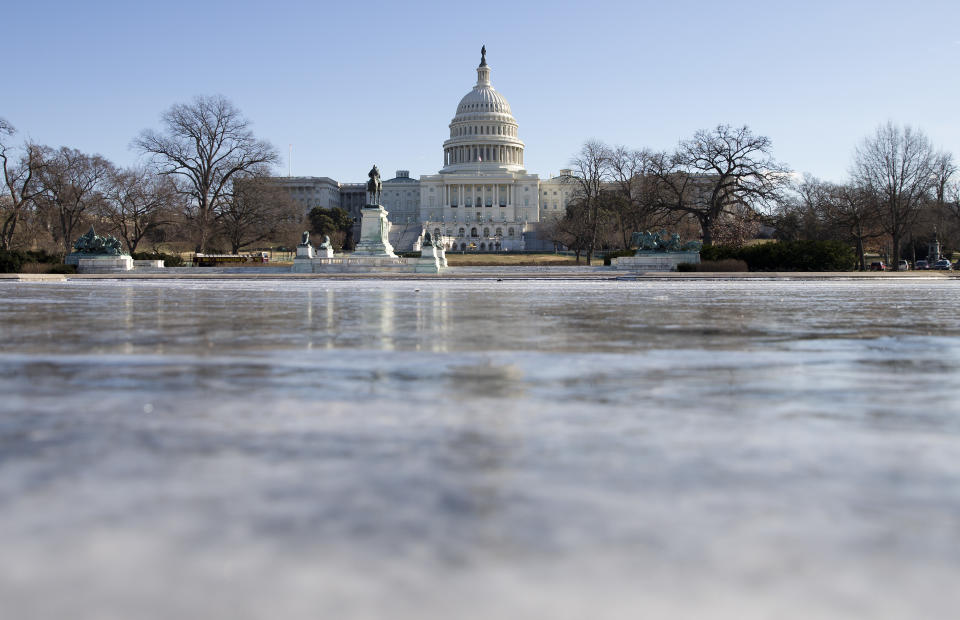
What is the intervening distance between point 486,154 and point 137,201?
9095cm

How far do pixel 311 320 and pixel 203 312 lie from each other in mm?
3038

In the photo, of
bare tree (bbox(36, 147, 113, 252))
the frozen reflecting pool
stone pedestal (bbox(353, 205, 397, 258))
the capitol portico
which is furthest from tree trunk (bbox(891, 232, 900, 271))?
the capitol portico

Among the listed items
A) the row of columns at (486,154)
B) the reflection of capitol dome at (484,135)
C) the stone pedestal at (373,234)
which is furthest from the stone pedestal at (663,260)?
the row of columns at (486,154)

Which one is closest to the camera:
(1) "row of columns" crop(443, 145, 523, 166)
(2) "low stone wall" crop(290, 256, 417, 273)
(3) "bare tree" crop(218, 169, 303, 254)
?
(2) "low stone wall" crop(290, 256, 417, 273)

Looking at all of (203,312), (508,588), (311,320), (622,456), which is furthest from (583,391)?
(203,312)

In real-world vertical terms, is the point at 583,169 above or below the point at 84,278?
above

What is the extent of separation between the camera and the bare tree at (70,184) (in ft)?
170

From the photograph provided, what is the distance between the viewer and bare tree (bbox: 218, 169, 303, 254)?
190 feet

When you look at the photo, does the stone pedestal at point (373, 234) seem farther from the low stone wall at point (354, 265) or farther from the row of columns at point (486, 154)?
the row of columns at point (486, 154)

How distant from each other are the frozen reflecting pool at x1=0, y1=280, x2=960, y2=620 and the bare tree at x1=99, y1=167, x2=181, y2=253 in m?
54.0

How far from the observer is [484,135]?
142m

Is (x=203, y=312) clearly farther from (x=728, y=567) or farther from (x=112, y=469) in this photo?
(x=728, y=567)

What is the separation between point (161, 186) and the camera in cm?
5947

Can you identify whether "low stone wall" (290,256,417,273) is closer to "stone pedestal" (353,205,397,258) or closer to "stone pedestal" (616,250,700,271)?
"stone pedestal" (353,205,397,258)
